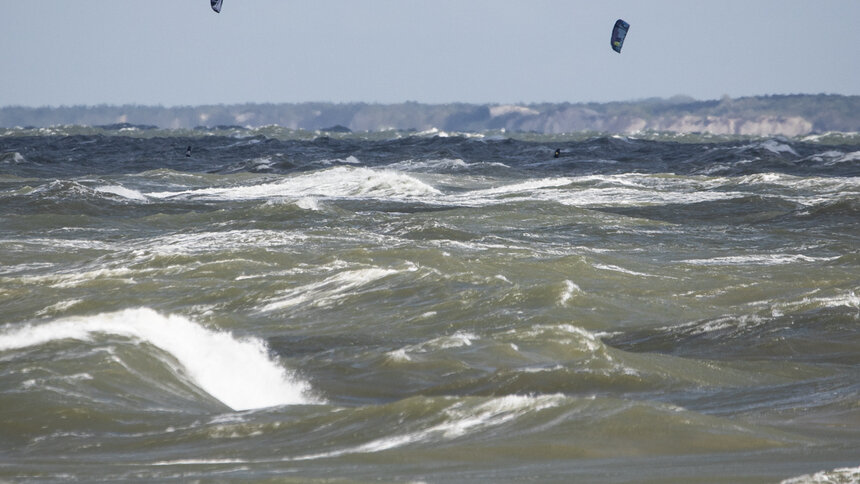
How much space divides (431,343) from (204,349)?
6.45 feet

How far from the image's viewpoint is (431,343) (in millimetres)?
10078

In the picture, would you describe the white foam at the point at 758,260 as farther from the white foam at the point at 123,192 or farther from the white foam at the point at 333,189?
the white foam at the point at 123,192

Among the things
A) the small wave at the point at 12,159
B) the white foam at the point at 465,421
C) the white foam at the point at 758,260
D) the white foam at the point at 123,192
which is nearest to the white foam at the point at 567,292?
the white foam at the point at 758,260

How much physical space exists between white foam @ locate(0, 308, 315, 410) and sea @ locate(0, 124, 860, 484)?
3 centimetres

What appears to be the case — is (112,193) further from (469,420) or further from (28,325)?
(469,420)

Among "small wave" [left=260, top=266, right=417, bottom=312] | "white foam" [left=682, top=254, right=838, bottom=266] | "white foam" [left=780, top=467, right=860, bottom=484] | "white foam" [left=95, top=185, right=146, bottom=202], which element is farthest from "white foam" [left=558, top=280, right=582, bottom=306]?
"white foam" [left=95, top=185, right=146, bottom=202]

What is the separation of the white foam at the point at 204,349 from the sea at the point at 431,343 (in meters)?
0.03

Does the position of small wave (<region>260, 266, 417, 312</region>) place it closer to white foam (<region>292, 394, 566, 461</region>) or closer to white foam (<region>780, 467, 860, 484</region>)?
white foam (<region>292, 394, 566, 461</region>)

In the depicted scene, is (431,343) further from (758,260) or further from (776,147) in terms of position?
(776,147)

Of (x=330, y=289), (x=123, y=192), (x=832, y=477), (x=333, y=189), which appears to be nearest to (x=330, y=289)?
(x=330, y=289)

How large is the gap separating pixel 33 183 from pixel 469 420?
29.1m

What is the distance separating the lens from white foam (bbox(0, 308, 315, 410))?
9016mm

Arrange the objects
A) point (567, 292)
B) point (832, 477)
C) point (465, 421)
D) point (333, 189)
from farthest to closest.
A: point (333, 189)
point (567, 292)
point (465, 421)
point (832, 477)

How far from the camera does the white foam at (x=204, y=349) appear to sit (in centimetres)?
902
